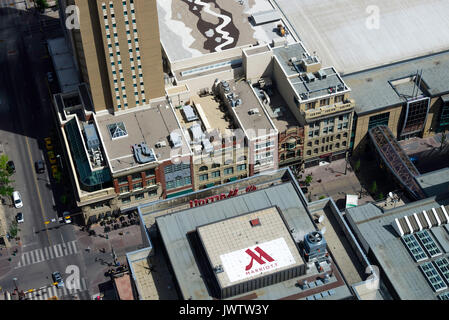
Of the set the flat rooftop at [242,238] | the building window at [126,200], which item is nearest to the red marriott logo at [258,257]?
the flat rooftop at [242,238]

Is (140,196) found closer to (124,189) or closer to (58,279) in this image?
(124,189)

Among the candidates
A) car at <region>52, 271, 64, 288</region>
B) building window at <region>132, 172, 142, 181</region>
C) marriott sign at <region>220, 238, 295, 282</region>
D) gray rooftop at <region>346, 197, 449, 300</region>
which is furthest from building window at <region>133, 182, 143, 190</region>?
marriott sign at <region>220, 238, 295, 282</region>

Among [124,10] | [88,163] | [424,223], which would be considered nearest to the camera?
[424,223]

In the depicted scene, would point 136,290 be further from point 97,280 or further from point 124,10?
point 124,10

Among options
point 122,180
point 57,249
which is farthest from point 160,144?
point 57,249

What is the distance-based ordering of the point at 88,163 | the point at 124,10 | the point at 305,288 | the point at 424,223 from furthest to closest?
1. the point at 88,163
2. the point at 124,10
3. the point at 424,223
4. the point at 305,288

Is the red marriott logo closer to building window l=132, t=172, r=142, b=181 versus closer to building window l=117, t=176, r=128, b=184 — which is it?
building window l=132, t=172, r=142, b=181

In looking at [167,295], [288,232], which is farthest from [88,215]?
[288,232]
